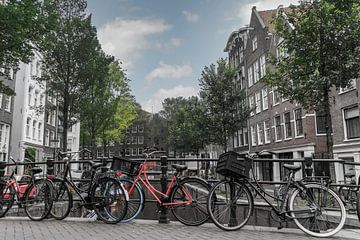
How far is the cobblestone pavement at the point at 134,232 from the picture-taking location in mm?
4484

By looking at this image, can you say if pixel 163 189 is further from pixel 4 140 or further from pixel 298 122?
pixel 4 140

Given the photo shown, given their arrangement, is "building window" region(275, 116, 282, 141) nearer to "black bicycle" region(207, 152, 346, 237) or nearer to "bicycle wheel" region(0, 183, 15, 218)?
"black bicycle" region(207, 152, 346, 237)

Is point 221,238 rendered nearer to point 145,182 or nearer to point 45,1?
point 145,182

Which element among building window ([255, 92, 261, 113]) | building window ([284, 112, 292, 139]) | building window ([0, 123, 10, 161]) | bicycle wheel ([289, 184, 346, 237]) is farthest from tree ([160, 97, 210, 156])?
building window ([0, 123, 10, 161])

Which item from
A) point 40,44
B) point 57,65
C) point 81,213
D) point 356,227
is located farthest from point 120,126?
point 356,227

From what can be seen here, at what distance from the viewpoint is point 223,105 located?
21641 millimetres

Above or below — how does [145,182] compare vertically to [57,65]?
below

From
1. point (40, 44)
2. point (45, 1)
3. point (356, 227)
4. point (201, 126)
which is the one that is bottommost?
point (356, 227)

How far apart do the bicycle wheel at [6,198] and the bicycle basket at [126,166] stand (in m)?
2.51

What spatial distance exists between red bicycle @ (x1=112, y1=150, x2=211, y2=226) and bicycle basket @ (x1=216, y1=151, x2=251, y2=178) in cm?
46

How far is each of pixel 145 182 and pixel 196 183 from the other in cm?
94

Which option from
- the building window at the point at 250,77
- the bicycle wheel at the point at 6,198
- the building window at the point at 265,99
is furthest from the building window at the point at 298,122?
the bicycle wheel at the point at 6,198

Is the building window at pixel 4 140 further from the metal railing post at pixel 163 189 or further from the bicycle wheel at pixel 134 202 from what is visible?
the metal railing post at pixel 163 189

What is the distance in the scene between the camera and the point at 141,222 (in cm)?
553
